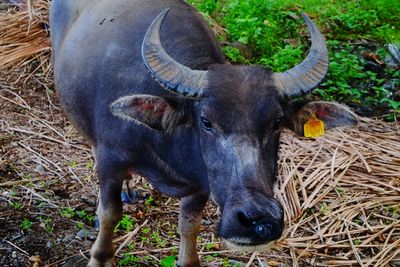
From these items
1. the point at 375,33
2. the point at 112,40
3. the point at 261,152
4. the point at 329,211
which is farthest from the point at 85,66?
the point at 375,33

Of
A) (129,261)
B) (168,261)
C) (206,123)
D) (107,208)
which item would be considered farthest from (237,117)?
(129,261)

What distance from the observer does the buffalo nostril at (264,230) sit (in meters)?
2.82

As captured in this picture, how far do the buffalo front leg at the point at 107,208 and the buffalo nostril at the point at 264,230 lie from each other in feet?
4.21

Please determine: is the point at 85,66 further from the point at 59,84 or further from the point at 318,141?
the point at 318,141

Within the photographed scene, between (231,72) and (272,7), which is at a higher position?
(231,72)

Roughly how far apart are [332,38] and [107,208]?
4.71 m

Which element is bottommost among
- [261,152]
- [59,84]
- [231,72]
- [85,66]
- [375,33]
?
[375,33]

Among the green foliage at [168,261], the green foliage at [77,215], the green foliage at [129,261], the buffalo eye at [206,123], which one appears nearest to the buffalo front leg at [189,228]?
the green foliage at [168,261]

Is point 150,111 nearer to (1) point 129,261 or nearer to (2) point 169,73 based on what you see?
(2) point 169,73

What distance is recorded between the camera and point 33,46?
705 cm

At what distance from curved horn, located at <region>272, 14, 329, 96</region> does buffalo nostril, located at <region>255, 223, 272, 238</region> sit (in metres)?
0.75

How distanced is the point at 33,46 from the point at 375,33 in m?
4.19

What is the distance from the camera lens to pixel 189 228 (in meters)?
4.25

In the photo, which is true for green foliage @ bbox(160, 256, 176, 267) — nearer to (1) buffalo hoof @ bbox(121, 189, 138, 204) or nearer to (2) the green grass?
(1) buffalo hoof @ bbox(121, 189, 138, 204)
